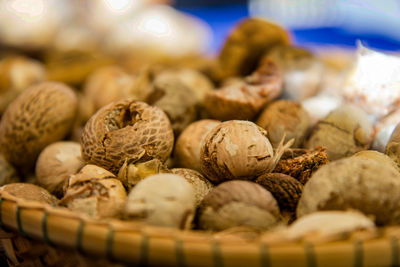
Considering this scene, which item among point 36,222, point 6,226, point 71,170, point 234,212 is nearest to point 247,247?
point 234,212

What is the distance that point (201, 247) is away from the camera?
579 mm

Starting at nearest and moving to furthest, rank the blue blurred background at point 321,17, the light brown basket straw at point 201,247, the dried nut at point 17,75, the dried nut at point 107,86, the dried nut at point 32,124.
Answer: the light brown basket straw at point 201,247, the dried nut at point 32,124, the dried nut at point 107,86, the dried nut at point 17,75, the blue blurred background at point 321,17

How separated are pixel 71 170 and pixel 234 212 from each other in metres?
0.56

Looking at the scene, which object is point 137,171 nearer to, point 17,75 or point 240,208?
point 240,208

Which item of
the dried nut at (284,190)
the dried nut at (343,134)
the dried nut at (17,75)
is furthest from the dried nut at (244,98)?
the dried nut at (17,75)

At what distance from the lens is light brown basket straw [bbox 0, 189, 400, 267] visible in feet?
1.85

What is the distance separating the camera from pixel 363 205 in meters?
0.70

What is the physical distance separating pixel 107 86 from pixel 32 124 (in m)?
0.44

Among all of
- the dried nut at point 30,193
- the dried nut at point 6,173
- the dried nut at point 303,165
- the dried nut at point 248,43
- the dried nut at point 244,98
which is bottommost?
the dried nut at point 6,173

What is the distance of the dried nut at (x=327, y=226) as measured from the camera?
0.60 m

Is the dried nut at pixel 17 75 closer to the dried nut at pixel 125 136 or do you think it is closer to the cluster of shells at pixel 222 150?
the cluster of shells at pixel 222 150

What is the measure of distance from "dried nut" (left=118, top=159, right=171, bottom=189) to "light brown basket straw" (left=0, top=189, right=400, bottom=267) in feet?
0.76

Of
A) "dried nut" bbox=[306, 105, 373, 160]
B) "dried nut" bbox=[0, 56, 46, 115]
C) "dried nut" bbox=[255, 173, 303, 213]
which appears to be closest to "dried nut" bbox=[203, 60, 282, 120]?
"dried nut" bbox=[306, 105, 373, 160]

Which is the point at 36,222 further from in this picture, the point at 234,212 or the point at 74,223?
the point at 234,212
